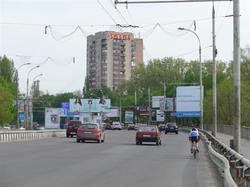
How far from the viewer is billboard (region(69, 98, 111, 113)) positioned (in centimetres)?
12669

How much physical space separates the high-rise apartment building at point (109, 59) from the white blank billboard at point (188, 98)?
12275 mm

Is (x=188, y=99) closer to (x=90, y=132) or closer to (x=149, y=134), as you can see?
(x=90, y=132)

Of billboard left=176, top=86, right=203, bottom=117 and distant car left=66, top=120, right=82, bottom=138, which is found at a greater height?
billboard left=176, top=86, right=203, bottom=117

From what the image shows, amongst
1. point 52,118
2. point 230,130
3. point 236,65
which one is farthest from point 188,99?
point 236,65

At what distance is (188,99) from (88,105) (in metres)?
36.0

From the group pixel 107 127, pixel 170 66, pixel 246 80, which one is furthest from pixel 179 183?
pixel 170 66

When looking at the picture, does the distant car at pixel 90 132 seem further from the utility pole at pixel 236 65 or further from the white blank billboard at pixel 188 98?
the white blank billboard at pixel 188 98

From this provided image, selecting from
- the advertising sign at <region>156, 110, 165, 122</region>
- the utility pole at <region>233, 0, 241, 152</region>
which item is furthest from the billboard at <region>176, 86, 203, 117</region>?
the utility pole at <region>233, 0, 241, 152</region>

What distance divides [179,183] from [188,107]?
7961 cm

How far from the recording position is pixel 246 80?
9256cm

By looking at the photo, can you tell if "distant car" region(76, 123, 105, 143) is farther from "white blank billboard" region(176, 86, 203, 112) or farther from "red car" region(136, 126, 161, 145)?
"white blank billboard" region(176, 86, 203, 112)

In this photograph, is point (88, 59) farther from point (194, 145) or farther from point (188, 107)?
point (194, 145)

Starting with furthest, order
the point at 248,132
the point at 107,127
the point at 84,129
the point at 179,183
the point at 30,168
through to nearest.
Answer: the point at 107,127 < the point at 248,132 < the point at 84,129 < the point at 30,168 < the point at 179,183

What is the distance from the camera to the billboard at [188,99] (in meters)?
94.8
